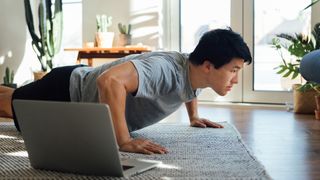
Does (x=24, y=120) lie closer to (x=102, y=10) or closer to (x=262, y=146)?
(x=262, y=146)

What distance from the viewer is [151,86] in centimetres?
154

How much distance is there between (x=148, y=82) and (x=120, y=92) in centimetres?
11

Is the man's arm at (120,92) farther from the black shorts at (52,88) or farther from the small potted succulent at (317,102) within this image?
the small potted succulent at (317,102)

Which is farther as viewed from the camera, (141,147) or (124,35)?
(124,35)

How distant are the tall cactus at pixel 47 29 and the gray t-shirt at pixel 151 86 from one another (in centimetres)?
203

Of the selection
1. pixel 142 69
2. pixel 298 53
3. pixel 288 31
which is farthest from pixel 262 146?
pixel 288 31

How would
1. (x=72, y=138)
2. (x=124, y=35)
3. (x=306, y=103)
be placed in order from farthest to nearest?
(x=124, y=35) < (x=306, y=103) < (x=72, y=138)

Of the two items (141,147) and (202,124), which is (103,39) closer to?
(202,124)

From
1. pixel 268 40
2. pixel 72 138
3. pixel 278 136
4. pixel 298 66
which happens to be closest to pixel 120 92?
pixel 72 138

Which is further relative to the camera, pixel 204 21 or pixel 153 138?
pixel 204 21

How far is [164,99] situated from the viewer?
66.2 inches

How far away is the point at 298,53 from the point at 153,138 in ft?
4.91

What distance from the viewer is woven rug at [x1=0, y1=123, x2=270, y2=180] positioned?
1.26 metres

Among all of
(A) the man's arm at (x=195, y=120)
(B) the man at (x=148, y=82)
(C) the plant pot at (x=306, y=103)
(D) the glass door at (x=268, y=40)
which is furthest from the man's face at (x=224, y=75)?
(D) the glass door at (x=268, y=40)
